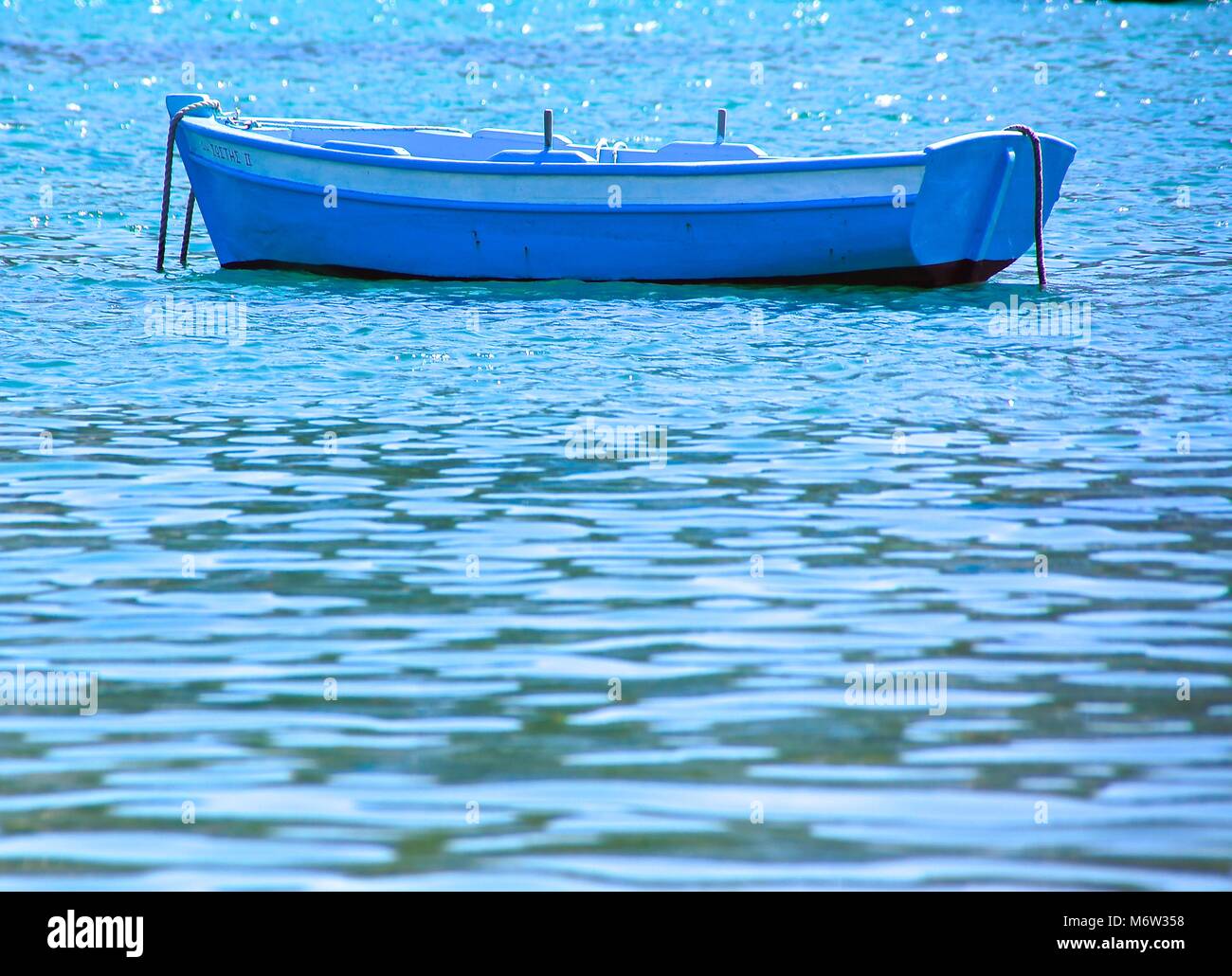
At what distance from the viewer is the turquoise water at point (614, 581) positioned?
214 inches

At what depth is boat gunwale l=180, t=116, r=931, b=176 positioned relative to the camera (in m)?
15.1

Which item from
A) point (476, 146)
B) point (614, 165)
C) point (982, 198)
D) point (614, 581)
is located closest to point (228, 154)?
point (476, 146)

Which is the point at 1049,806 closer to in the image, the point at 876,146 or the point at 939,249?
the point at 939,249

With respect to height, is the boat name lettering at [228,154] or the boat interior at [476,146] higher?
the boat interior at [476,146]

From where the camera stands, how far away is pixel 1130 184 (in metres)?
23.8

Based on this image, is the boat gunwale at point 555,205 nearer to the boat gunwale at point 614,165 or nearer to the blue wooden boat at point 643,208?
the blue wooden boat at point 643,208

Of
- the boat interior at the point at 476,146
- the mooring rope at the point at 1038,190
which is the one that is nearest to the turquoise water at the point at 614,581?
the mooring rope at the point at 1038,190

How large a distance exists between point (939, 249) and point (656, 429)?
608cm

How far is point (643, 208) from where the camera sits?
15680mm

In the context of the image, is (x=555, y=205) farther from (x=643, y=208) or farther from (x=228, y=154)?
(x=228, y=154)

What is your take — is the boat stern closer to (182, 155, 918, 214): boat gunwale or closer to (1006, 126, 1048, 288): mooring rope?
(1006, 126, 1048, 288): mooring rope

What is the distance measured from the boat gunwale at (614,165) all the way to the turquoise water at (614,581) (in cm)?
121
